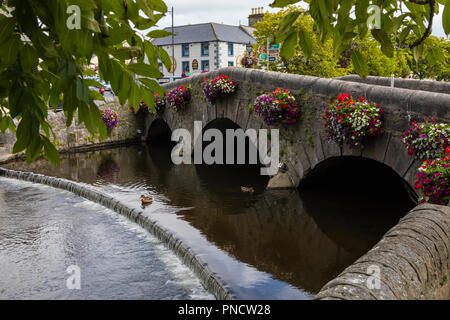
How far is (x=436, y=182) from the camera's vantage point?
5199 mm

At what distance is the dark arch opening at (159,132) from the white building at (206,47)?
25.8m

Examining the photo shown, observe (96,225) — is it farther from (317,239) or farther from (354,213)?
(354,213)

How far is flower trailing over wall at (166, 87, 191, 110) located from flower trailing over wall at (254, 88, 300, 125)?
509 centimetres

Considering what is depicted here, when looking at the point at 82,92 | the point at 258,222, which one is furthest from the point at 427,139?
the point at 82,92

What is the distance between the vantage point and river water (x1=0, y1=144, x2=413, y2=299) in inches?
234

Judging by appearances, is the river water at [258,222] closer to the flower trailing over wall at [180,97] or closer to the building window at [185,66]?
the flower trailing over wall at [180,97]

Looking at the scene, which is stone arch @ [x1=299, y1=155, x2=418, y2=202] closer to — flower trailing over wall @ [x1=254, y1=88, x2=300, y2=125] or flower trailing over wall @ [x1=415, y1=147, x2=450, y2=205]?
flower trailing over wall @ [x1=254, y1=88, x2=300, y2=125]

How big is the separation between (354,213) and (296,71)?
37.8ft

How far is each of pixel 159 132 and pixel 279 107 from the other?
38.8 feet

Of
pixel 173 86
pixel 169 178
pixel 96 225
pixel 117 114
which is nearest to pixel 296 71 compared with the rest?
pixel 173 86

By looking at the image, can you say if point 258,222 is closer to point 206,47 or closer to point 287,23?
point 287,23

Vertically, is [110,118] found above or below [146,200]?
above

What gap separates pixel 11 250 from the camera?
7391mm

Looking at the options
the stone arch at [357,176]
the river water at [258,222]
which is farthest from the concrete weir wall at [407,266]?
the stone arch at [357,176]
